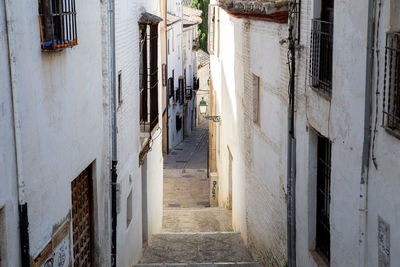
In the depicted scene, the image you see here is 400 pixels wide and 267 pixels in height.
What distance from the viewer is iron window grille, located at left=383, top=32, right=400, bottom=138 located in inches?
192

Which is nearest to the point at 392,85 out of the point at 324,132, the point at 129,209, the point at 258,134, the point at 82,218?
the point at 324,132

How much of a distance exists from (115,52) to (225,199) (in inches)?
378

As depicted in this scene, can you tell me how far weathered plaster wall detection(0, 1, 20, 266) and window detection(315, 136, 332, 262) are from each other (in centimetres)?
370

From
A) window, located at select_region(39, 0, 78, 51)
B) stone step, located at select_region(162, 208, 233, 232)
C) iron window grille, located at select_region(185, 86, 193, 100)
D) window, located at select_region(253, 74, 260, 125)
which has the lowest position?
stone step, located at select_region(162, 208, 233, 232)

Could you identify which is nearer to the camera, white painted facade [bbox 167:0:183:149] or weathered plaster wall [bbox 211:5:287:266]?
weathered plaster wall [bbox 211:5:287:266]

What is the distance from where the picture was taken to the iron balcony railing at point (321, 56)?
700 centimetres

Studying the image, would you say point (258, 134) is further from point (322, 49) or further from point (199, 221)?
point (199, 221)

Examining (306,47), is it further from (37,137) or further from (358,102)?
(37,137)

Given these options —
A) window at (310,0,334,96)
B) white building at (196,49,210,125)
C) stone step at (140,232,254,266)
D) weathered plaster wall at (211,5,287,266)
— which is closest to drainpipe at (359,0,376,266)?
window at (310,0,334,96)

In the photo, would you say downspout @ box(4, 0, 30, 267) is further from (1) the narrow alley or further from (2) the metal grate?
(1) the narrow alley

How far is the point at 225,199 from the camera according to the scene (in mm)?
18266

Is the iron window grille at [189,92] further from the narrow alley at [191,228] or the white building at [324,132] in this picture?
the white building at [324,132]

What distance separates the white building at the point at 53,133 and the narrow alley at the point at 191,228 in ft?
12.1

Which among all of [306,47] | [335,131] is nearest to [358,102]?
[335,131]
